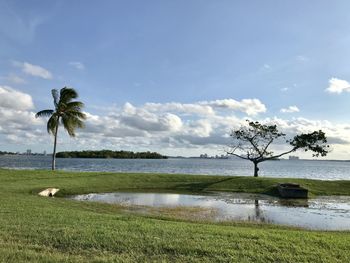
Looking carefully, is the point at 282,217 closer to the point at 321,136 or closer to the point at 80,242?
the point at 80,242

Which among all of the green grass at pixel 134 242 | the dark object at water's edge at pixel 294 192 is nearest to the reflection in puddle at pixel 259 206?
the dark object at water's edge at pixel 294 192

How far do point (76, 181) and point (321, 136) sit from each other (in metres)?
22.5

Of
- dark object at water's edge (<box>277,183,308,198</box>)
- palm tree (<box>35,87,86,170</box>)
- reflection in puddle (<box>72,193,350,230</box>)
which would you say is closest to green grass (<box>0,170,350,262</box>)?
reflection in puddle (<box>72,193,350,230</box>)

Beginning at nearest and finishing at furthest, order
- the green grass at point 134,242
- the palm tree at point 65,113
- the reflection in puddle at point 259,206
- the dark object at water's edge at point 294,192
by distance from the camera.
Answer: the green grass at point 134,242 < the reflection in puddle at point 259,206 < the dark object at water's edge at point 294,192 < the palm tree at point 65,113

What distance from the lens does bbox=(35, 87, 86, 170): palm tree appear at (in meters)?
39.4

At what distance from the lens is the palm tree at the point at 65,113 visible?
39.4 m

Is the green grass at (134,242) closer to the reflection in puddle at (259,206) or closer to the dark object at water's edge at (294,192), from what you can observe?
the reflection in puddle at (259,206)

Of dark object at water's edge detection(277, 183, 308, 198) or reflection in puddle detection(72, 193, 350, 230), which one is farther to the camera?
dark object at water's edge detection(277, 183, 308, 198)

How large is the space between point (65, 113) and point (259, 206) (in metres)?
24.7

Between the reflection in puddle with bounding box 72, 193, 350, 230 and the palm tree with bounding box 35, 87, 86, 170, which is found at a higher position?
the palm tree with bounding box 35, 87, 86, 170

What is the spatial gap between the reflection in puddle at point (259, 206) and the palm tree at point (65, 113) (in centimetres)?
1556

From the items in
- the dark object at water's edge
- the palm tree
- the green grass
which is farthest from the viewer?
the palm tree

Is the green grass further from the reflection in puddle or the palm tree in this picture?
the palm tree

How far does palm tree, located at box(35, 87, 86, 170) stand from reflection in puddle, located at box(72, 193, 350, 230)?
15.6 m
